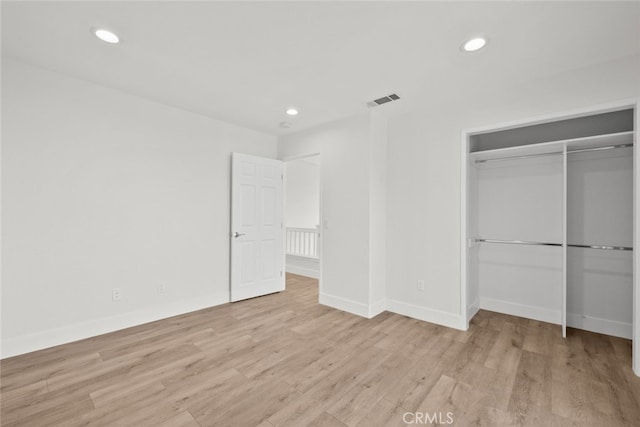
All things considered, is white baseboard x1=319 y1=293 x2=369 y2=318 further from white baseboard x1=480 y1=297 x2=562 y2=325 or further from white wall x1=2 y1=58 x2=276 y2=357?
white baseboard x1=480 y1=297 x2=562 y2=325

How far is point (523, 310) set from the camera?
3443 mm

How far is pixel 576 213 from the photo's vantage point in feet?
10.3

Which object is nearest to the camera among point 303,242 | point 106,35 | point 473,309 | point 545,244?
point 106,35

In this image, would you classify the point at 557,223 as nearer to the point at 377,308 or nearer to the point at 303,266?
the point at 377,308

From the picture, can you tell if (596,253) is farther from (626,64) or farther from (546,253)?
(626,64)

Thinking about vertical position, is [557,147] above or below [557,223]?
above

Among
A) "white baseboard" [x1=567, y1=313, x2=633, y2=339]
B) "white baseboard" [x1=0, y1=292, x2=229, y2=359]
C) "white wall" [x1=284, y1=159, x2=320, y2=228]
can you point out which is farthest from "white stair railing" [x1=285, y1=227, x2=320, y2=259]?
"white baseboard" [x1=567, y1=313, x2=633, y2=339]

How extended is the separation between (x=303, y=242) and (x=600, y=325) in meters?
4.60

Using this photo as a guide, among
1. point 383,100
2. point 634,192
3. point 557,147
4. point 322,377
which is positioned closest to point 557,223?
point 557,147

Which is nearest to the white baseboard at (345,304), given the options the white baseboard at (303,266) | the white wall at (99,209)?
the white wall at (99,209)

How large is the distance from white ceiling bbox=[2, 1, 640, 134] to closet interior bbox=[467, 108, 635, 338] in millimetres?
934

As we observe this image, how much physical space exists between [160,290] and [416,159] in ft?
11.5

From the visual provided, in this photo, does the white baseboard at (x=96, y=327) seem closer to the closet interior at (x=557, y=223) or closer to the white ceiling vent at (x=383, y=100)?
the white ceiling vent at (x=383, y=100)

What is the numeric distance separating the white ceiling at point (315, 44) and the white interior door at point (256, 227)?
52.2 inches
